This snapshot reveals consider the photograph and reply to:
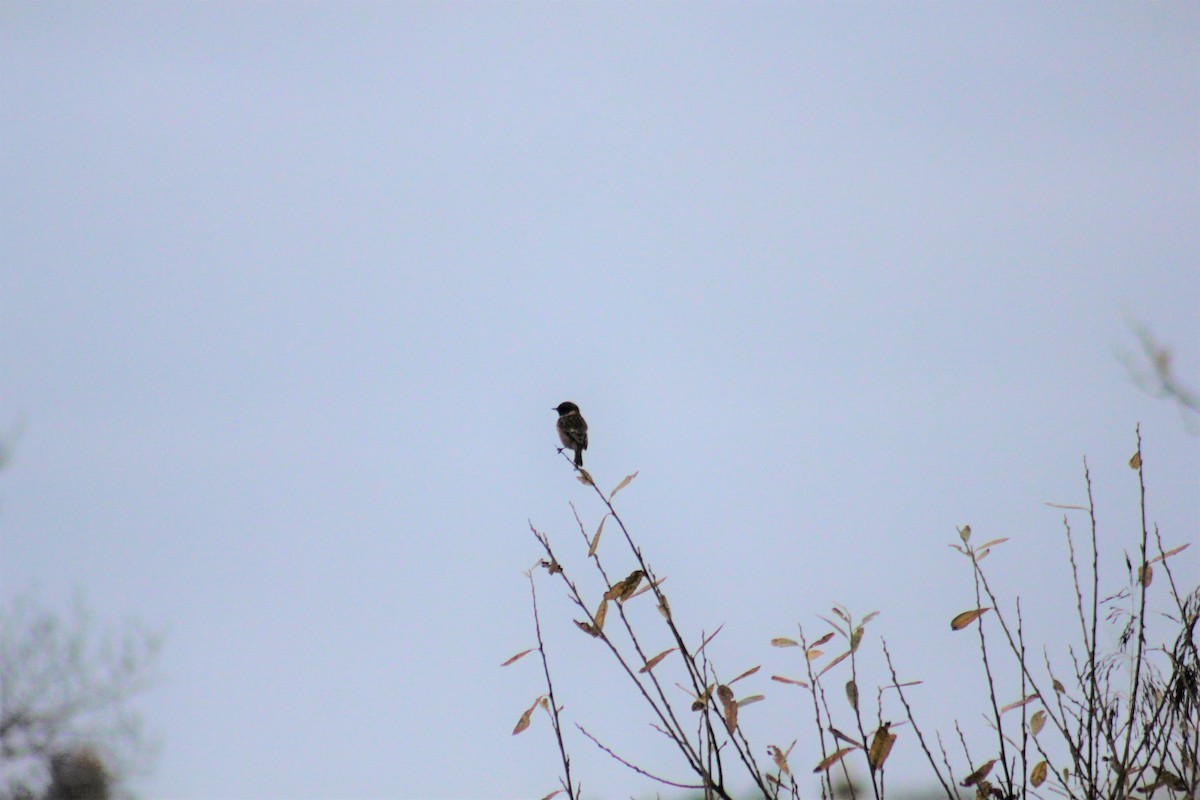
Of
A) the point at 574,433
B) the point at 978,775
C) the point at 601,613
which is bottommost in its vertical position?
the point at 978,775

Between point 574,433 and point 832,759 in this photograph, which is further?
point 574,433

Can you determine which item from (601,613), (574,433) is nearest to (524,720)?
(601,613)

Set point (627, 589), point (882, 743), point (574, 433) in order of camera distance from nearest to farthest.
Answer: point (882, 743) < point (627, 589) < point (574, 433)

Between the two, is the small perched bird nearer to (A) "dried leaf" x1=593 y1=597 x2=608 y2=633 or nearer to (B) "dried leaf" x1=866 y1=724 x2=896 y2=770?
(A) "dried leaf" x1=593 y1=597 x2=608 y2=633

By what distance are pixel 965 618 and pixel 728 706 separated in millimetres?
683

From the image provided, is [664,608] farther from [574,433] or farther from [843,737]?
[574,433]

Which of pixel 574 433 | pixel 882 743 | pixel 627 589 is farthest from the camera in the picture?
pixel 574 433

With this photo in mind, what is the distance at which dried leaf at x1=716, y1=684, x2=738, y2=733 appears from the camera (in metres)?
2.28

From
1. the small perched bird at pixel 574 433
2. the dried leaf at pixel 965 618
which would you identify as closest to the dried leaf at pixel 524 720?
the dried leaf at pixel 965 618

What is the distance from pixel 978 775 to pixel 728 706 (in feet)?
1.96

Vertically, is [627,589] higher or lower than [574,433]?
lower

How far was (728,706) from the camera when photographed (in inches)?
92.4

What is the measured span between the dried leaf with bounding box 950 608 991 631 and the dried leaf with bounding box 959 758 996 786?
1.10ft

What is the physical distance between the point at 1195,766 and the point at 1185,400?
360cm
